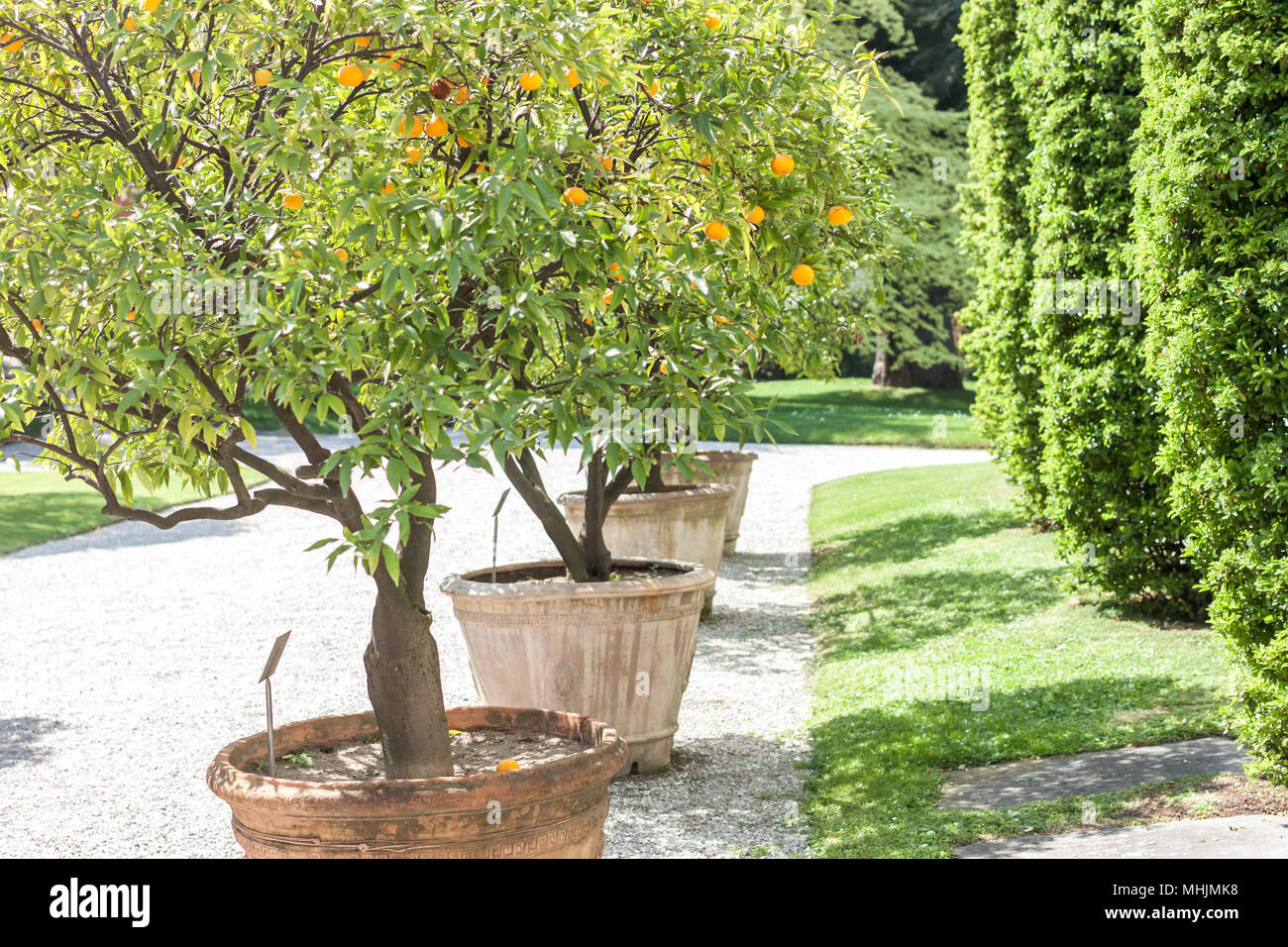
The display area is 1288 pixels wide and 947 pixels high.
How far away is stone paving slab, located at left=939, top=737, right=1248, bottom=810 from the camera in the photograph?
16.3ft

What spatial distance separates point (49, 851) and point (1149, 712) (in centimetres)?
506

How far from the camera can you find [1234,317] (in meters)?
4.75

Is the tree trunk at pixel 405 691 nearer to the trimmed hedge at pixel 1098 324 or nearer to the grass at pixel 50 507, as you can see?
the trimmed hedge at pixel 1098 324

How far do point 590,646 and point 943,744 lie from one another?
1757 millimetres

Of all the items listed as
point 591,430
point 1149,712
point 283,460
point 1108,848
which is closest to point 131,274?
point 591,430

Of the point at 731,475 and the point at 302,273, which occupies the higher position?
the point at 302,273

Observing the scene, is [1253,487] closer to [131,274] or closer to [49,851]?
[131,274]

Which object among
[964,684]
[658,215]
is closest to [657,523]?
[964,684]

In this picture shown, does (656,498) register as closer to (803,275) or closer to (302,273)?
(803,275)

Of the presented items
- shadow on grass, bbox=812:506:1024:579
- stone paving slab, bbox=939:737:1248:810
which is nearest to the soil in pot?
stone paving slab, bbox=939:737:1248:810

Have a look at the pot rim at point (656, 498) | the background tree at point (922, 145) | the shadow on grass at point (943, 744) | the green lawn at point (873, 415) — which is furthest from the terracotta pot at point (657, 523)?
the green lawn at point (873, 415)

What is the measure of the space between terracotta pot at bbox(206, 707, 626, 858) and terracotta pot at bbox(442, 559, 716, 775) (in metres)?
2.09

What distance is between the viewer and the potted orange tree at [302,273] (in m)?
2.82

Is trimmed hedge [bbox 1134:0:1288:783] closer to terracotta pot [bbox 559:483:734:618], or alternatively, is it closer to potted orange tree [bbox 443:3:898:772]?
potted orange tree [bbox 443:3:898:772]
